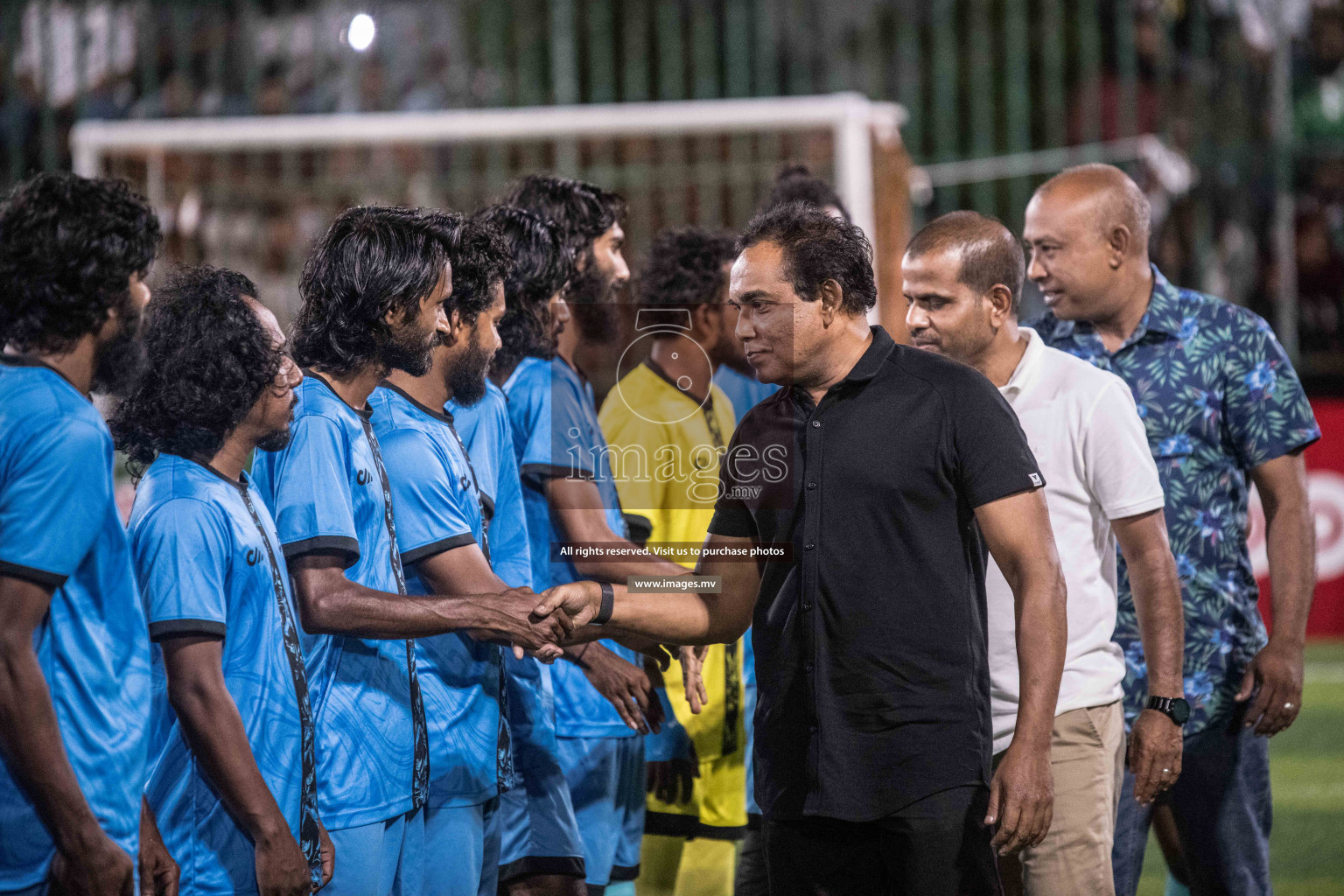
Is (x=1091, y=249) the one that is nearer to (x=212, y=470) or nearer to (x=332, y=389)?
(x=332, y=389)

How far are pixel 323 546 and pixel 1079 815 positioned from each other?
1.69 m

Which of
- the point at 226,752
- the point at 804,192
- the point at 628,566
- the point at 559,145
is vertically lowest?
the point at 226,752

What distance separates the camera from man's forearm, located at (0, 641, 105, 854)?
200cm

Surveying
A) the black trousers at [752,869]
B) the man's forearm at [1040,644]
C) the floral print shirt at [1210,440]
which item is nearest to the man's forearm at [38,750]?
the man's forearm at [1040,644]

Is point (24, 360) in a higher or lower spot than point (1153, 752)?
higher

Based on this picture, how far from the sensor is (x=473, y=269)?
2.80 meters

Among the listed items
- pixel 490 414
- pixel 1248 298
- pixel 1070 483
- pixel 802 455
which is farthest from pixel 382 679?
pixel 1248 298

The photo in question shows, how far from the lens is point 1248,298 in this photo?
858 centimetres

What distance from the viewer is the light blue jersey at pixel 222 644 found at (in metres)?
2.30

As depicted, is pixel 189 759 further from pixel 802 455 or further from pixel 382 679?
pixel 802 455

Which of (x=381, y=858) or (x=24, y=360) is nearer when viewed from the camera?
(x=24, y=360)

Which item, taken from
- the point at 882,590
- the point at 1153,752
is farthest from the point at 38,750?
the point at 1153,752

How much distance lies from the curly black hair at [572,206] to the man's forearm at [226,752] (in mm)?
1507

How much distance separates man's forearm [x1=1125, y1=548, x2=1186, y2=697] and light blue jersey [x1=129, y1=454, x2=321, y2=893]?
1809 millimetres
